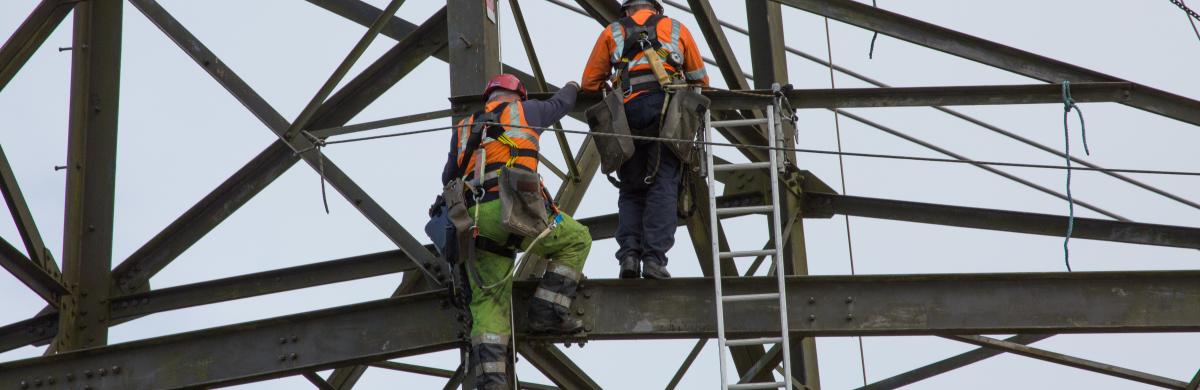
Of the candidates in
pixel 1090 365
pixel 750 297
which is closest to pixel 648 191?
pixel 750 297

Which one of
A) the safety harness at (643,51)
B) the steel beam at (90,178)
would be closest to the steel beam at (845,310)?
the safety harness at (643,51)

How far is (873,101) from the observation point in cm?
1108

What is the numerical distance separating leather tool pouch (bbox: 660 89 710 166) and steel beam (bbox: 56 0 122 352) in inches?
163

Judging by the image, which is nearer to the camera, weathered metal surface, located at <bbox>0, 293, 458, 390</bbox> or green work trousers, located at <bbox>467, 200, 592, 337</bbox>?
green work trousers, located at <bbox>467, 200, 592, 337</bbox>

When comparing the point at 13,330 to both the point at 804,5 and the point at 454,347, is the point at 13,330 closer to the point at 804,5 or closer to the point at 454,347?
the point at 454,347

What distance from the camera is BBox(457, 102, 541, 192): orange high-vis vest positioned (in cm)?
1052

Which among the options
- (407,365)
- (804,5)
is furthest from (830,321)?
(407,365)

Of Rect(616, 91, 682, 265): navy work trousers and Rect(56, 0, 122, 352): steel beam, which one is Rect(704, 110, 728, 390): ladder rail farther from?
Rect(56, 0, 122, 352): steel beam

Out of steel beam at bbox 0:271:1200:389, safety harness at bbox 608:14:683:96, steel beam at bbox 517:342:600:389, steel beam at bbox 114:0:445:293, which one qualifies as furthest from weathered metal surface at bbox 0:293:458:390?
safety harness at bbox 608:14:683:96

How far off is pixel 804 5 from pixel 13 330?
6.00 meters

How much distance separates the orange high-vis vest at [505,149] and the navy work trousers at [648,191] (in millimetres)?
804

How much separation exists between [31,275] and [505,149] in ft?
11.9

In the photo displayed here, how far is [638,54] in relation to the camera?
11.4m

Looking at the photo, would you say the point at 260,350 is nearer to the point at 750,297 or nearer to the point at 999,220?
the point at 750,297
